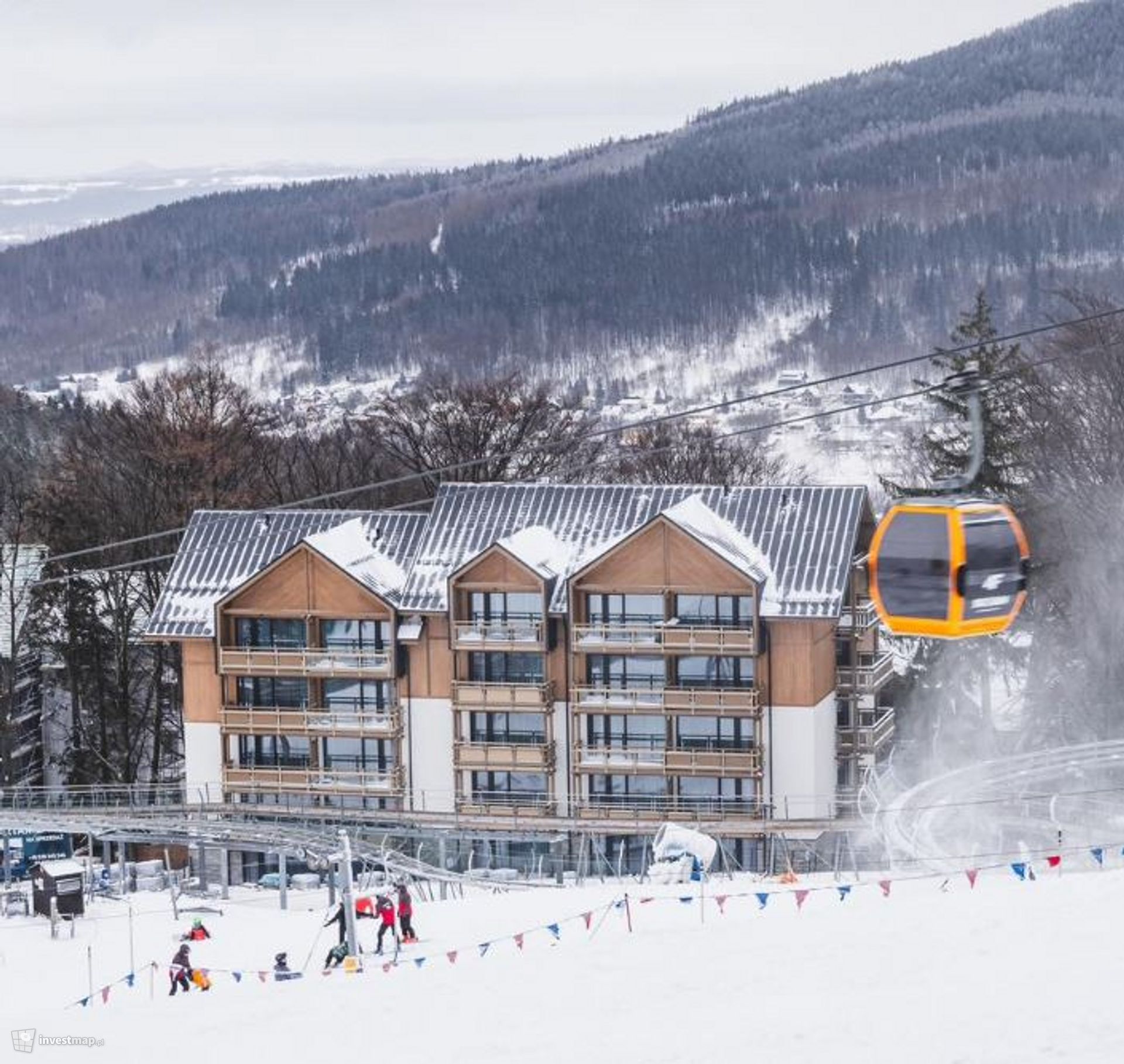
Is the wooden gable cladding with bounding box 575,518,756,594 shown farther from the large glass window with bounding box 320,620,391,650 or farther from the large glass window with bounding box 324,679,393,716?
the large glass window with bounding box 324,679,393,716

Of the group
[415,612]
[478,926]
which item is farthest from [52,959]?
[415,612]

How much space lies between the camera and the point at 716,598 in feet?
149

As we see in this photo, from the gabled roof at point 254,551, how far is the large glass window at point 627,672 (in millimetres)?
4835

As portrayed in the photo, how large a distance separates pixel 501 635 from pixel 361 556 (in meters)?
3.75

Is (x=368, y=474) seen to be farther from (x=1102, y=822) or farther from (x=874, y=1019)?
(x=874, y=1019)

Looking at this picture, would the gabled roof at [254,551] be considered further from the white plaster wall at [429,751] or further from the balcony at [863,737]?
the balcony at [863,737]

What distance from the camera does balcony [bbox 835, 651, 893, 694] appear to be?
156ft

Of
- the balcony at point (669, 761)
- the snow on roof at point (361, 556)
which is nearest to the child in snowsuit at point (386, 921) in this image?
the balcony at point (669, 761)

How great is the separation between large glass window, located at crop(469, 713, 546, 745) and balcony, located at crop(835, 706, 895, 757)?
265 inches

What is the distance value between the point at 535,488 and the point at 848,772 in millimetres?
9610

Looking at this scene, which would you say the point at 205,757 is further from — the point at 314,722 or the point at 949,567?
the point at 949,567

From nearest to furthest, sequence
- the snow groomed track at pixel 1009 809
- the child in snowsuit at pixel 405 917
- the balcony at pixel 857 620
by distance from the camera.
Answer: the child in snowsuit at pixel 405 917
the snow groomed track at pixel 1009 809
the balcony at pixel 857 620

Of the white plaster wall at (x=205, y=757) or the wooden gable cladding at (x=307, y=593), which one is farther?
the white plaster wall at (x=205, y=757)

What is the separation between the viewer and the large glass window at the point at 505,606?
46.5m
